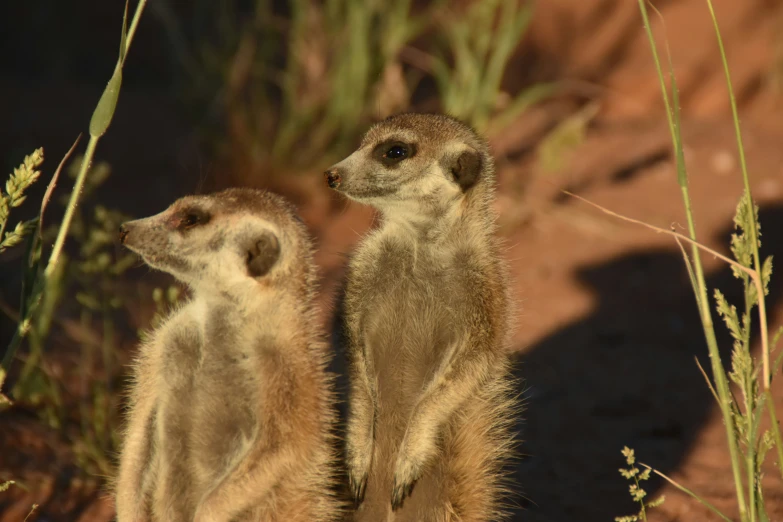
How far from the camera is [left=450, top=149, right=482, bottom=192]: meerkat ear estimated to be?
9.23 ft

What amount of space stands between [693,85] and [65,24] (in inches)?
220

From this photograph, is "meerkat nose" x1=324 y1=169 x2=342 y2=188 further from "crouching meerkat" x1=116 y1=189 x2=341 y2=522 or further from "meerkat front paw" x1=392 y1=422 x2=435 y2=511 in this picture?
"meerkat front paw" x1=392 y1=422 x2=435 y2=511

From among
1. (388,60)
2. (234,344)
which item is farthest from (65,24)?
(234,344)

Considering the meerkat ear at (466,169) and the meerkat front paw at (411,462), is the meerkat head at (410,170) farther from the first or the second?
the meerkat front paw at (411,462)

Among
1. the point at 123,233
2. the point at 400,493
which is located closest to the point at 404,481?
the point at 400,493

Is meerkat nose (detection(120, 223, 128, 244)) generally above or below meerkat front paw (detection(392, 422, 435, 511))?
above

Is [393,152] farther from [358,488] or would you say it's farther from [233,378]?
[358,488]

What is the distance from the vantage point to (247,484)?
236 centimetres

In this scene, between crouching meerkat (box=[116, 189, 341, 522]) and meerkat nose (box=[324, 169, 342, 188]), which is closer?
crouching meerkat (box=[116, 189, 341, 522])

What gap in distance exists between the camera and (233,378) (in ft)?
8.09

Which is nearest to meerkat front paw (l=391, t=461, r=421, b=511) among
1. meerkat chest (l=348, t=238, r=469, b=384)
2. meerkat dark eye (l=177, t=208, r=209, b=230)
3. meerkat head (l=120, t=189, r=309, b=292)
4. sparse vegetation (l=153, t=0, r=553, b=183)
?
meerkat chest (l=348, t=238, r=469, b=384)

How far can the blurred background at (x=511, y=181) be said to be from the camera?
11.0 feet

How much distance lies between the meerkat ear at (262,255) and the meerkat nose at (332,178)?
0.38 meters

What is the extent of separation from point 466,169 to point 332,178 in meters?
0.40
